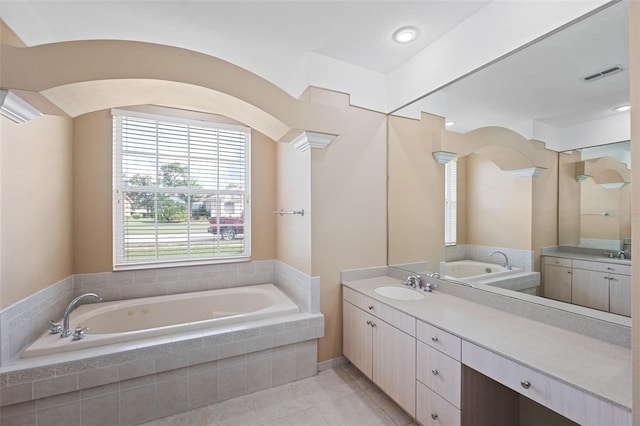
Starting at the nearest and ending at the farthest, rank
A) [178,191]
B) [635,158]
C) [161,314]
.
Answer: [635,158]
[161,314]
[178,191]

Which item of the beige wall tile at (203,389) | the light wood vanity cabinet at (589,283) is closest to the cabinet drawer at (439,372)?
the light wood vanity cabinet at (589,283)

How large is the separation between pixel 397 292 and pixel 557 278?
1.08 metres

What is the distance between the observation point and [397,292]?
2363mm

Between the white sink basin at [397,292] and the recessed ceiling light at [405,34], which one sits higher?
the recessed ceiling light at [405,34]

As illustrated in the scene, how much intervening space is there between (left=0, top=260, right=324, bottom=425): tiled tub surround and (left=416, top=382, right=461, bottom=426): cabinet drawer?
94 centimetres

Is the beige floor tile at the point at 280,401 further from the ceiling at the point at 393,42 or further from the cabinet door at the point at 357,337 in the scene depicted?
the ceiling at the point at 393,42

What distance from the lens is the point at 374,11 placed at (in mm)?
1897

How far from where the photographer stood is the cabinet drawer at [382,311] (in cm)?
179

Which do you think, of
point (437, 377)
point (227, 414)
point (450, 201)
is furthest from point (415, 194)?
point (227, 414)

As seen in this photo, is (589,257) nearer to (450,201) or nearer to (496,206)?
(496,206)

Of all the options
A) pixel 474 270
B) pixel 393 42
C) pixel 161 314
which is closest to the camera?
pixel 474 270

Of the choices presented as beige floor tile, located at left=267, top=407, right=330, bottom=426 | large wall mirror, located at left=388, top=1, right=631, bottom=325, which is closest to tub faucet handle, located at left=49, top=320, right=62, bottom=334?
beige floor tile, located at left=267, top=407, right=330, bottom=426

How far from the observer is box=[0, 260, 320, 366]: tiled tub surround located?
5.83ft

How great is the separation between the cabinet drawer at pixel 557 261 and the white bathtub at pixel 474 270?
16 cm
